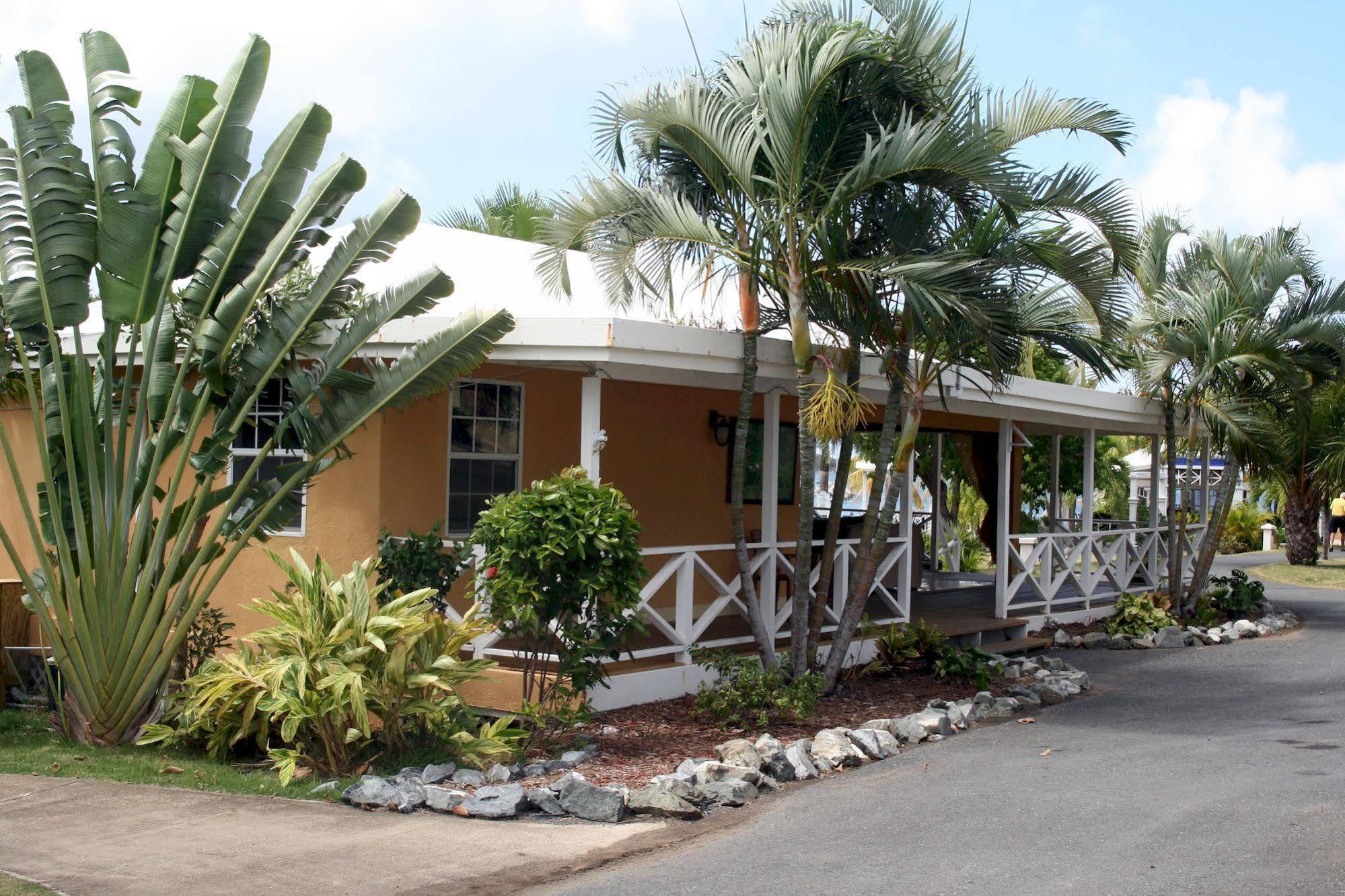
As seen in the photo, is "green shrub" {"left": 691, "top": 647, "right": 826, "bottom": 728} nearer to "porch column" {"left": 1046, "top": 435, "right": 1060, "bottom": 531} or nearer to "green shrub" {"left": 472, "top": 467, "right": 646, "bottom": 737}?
"green shrub" {"left": 472, "top": 467, "right": 646, "bottom": 737}

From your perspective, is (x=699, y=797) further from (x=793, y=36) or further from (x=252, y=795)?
(x=793, y=36)

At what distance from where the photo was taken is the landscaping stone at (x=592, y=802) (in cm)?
668

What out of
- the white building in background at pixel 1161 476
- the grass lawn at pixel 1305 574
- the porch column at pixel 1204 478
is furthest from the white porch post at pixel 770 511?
the white building in background at pixel 1161 476

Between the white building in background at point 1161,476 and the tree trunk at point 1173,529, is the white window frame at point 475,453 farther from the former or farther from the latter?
the white building in background at point 1161,476

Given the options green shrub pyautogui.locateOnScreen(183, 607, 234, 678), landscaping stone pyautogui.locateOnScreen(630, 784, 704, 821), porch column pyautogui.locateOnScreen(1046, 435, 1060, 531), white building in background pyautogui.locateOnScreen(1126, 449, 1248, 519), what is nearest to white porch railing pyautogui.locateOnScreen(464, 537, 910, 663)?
landscaping stone pyautogui.locateOnScreen(630, 784, 704, 821)

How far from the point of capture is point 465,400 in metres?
10.4

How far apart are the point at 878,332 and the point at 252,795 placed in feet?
18.1

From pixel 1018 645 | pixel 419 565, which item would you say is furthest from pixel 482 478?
pixel 1018 645

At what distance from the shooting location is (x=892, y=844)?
20.2ft

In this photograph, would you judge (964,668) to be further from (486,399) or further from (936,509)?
(936,509)

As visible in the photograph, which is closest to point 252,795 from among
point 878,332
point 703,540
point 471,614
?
point 471,614

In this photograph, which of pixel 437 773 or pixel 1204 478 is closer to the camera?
pixel 437 773

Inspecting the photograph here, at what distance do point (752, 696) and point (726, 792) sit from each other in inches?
70.2

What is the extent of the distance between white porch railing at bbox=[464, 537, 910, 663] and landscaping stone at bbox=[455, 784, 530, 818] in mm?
1806
